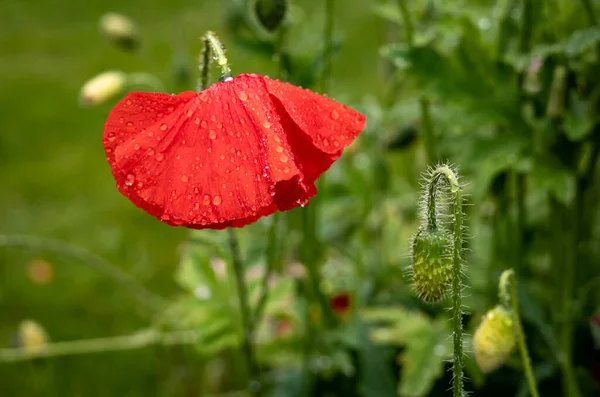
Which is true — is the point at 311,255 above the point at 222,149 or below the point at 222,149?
below

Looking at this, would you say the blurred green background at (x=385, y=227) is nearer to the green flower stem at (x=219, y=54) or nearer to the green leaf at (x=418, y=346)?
the green leaf at (x=418, y=346)

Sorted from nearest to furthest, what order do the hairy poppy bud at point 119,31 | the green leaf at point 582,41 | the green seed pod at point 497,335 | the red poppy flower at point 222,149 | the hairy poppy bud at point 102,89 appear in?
the red poppy flower at point 222,149, the green seed pod at point 497,335, the green leaf at point 582,41, the hairy poppy bud at point 102,89, the hairy poppy bud at point 119,31

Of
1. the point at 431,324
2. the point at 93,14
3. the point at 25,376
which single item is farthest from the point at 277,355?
the point at 93,14

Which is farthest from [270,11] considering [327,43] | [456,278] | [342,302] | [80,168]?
[80,168]

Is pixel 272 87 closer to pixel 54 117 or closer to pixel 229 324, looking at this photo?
pixel 229 324

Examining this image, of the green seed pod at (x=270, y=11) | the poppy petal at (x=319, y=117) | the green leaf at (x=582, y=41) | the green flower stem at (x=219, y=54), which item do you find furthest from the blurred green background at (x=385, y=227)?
the green flower stem at (x=219, y=54)

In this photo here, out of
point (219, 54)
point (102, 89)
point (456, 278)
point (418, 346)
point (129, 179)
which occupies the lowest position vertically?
point (418, 346)

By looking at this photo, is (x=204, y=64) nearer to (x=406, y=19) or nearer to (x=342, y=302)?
(x=406, y=19)
